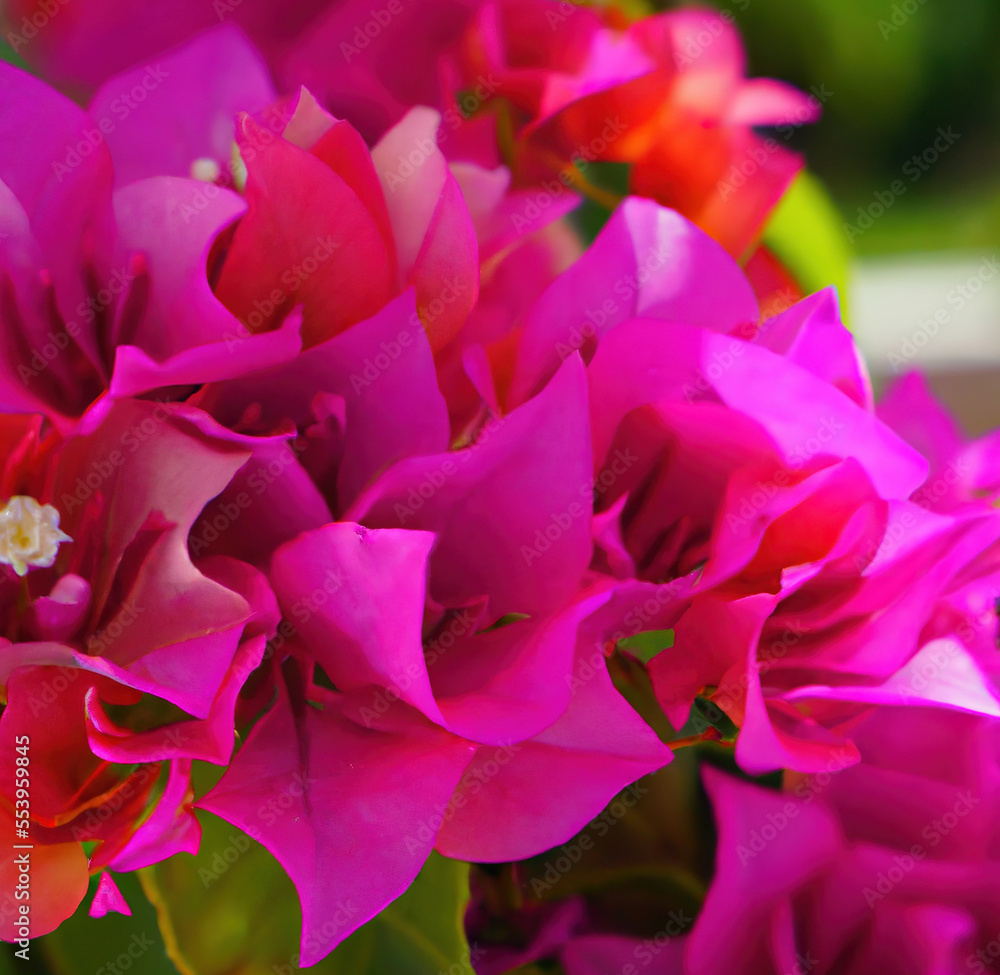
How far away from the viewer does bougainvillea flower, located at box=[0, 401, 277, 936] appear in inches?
6.2

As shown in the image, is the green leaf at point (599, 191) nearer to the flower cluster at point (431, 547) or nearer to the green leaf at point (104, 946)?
the flower cluster at point (431, 547)

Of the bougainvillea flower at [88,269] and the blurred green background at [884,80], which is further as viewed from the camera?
the blurred green background at [884,80]

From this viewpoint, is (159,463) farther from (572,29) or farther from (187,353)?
(572,29)

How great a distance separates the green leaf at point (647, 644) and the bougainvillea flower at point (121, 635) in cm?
7

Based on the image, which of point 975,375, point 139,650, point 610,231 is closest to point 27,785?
point 139,650

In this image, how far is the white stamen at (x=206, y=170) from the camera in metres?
0.20

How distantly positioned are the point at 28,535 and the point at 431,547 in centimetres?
6

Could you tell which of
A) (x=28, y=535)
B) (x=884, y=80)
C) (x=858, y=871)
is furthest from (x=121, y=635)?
(x=884, y=80)

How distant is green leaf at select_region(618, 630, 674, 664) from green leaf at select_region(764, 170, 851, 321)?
126 millimetres

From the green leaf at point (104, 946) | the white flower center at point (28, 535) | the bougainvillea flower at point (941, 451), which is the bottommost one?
the green leaf at point (104, 946)

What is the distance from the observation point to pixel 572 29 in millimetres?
257

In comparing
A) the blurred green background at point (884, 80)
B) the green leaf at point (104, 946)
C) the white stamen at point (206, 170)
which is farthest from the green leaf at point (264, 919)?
the blurred green background at point (884, 80)

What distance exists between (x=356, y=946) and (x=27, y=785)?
75 millimetres

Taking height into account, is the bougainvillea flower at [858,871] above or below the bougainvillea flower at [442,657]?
below
